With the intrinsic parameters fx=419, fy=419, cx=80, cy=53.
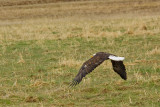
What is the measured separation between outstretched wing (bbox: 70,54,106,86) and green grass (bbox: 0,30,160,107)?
0.65 m

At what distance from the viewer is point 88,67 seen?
7113mm

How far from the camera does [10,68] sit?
11.9m

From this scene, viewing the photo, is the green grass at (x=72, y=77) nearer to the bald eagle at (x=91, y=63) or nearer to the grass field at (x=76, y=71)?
the grass field at (x=76, y=71)

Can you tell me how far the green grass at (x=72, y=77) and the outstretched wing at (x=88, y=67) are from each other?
0.65 meters

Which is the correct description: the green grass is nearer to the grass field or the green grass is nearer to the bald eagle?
the grass field

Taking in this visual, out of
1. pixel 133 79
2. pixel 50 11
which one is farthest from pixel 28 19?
pixel 133 79

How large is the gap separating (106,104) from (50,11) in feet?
110

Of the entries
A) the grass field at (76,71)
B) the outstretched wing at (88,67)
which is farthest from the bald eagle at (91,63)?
the grass field at (76,71)

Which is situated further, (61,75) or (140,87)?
(61,75)

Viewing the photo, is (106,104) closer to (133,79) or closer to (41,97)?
(41,97)

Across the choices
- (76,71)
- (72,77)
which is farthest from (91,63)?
(76,71)

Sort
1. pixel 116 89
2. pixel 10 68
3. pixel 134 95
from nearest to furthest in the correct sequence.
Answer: pixel 134 95, pixel 116 89, pixel 10 68

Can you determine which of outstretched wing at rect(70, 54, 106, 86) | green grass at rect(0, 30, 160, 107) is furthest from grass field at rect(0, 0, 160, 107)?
outstretched wing at rect(70, 54, 106, 86)

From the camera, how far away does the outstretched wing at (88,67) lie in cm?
688
